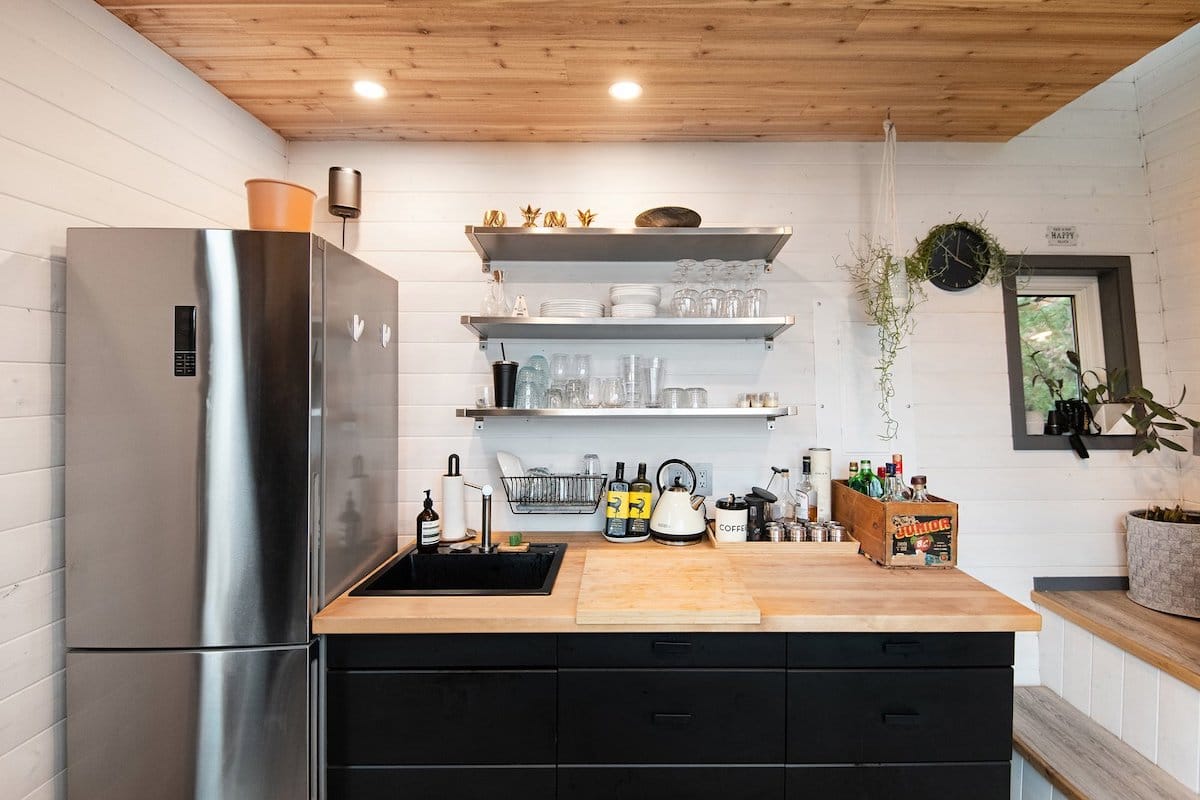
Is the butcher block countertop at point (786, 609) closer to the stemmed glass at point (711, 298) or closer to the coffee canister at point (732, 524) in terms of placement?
the coffee canister at point (732, 524)

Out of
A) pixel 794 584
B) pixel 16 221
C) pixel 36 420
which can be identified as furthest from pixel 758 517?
pixel 16 221

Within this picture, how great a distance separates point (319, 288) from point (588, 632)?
3.87 ft

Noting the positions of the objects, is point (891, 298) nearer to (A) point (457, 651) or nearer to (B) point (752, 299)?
(B) point (752, 299)

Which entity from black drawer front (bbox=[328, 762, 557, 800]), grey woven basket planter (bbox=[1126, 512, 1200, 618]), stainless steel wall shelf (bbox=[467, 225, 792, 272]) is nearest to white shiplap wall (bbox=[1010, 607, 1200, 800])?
grey woven basket planter (bbox=[1126, 512, 1200, 618])

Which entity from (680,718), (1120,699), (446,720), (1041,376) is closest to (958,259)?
→ (1041,376)

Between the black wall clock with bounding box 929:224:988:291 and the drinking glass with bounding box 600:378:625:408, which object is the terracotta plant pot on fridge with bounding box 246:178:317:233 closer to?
the drinking glass with bounding box 600:378:625:408

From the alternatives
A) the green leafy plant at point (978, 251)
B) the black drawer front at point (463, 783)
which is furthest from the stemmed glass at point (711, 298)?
the black drawer front at point (463, 783)

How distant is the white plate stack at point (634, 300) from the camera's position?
209cm

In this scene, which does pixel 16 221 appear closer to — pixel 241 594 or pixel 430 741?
pixel 241 594

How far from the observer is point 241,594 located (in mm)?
1465

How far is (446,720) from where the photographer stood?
1.52m

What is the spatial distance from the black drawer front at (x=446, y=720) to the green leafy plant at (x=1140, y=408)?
2.35 meters

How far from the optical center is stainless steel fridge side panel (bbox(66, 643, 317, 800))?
145 cm

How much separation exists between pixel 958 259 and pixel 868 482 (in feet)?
3.31
